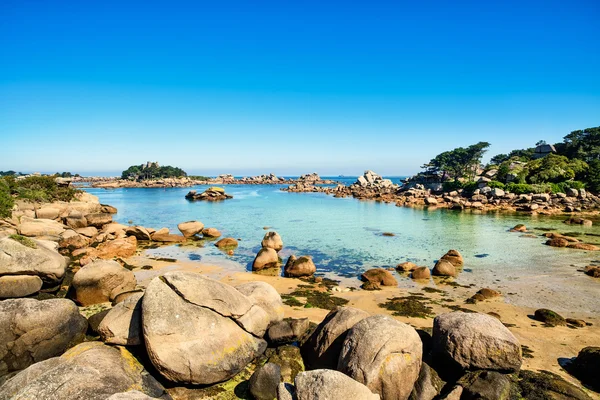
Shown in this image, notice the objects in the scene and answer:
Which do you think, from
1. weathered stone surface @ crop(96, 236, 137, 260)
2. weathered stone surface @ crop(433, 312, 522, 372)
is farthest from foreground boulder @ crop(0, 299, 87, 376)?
weathered stone surface @ crop(96, 236, 137, 260)

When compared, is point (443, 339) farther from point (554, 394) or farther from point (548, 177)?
point (548, 177)

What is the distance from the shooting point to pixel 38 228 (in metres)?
23.8

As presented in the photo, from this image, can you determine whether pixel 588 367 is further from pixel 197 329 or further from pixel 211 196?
pixel 211 196

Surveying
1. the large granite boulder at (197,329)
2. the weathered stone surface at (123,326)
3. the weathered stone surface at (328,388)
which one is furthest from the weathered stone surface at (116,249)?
the weathered stone surface at (328,388)

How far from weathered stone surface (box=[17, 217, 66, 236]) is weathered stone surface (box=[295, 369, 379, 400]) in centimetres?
2511

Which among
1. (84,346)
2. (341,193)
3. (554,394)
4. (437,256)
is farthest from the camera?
(341,193)

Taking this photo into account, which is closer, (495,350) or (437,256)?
(495,350)

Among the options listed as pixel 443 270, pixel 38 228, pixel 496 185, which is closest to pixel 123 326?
pixel 443 270

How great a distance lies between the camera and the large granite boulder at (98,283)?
1312cm

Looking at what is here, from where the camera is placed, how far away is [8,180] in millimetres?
35594

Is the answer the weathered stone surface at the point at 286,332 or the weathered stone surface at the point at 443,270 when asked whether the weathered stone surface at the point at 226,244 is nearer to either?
the weathered stone surface at the point at 443,270

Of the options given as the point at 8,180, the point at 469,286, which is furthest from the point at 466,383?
the point at 8,180

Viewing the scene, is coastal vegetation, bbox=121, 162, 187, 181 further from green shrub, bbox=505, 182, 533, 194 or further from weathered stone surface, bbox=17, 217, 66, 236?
green shrub, bbox=505, 182, 533, 194

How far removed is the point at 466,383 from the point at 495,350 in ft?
3.83
